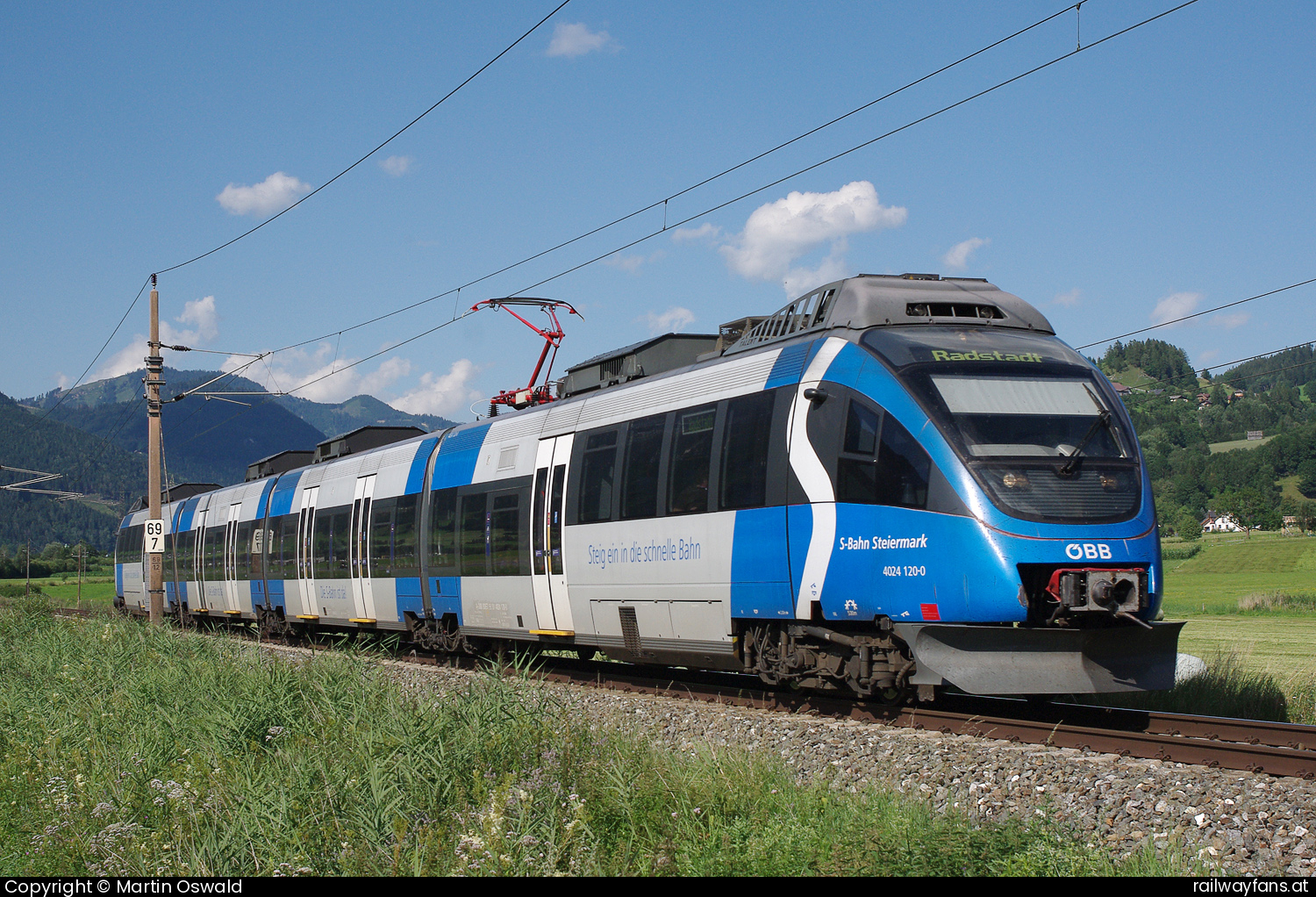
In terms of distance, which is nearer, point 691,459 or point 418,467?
Result: point 691,459

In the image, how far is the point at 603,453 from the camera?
13984 mm

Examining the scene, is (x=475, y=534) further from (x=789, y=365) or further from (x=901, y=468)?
(x=901, y=468)

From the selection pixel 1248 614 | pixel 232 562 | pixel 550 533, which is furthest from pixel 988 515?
Result: pixel 1248 614

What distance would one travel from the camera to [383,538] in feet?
67.7

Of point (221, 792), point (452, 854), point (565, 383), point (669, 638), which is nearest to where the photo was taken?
point (452, 854)

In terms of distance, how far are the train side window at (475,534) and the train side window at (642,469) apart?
4097mm

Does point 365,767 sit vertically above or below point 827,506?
below

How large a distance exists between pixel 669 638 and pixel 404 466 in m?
8.89

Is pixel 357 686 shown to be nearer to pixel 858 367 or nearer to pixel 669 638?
pixel 669 638

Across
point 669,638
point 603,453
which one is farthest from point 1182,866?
point 603,453

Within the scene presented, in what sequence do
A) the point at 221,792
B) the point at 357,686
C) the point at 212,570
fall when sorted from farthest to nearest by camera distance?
1. the point at 212,570
2. the point at 357,686
3. the point at 221,792

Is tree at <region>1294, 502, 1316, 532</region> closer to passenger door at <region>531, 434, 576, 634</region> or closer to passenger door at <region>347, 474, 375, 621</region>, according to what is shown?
passenger door at <region>347, 474, 375, 621</region>

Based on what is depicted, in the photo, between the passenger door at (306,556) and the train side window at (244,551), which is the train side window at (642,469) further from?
the train side window at (244,551)

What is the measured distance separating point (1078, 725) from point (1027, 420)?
257 centimetres
